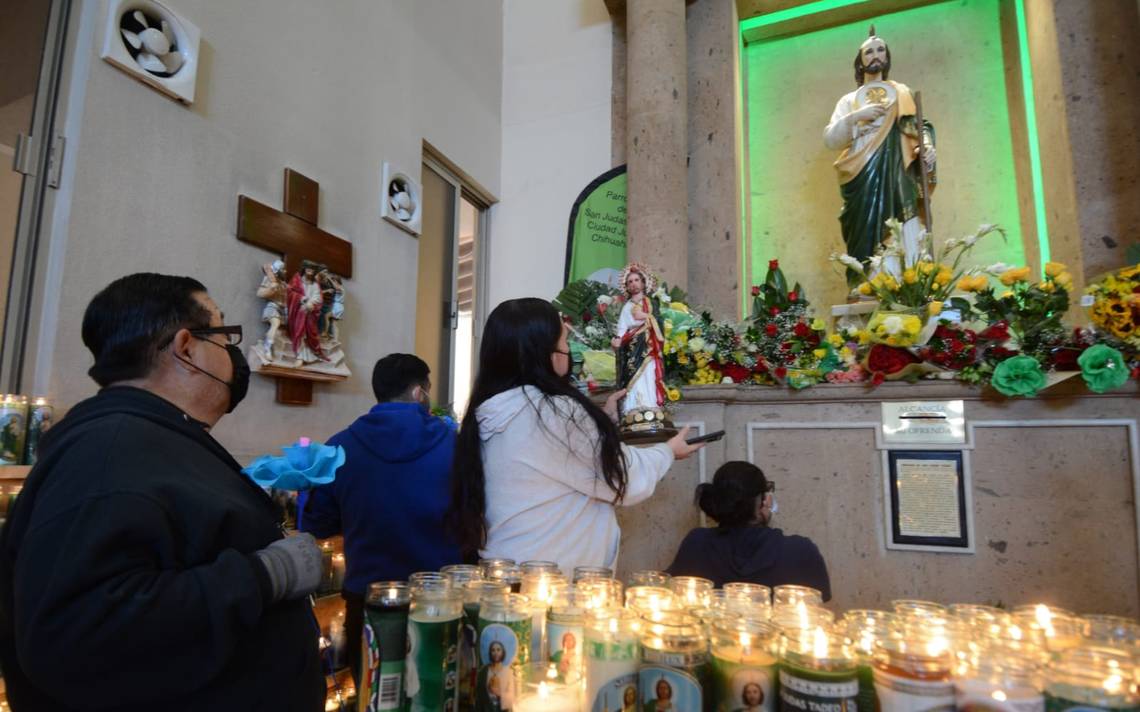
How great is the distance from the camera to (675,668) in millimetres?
845

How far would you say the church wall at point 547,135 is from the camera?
6273mm

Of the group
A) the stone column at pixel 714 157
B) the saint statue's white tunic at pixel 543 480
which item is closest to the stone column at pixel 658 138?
the stone column at pixel 714 157

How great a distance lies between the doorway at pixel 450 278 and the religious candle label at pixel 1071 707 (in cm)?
479

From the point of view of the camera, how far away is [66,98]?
2869mm

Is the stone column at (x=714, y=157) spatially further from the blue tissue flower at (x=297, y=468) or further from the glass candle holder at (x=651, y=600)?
the glass candle holder at (x=651, y=600)


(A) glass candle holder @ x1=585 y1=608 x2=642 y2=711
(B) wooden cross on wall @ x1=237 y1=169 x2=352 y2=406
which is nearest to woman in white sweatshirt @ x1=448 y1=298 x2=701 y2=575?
(A) glass candle holder @ x1=585 y1=608 x2=642 y2=711

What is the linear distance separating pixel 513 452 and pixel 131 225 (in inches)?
96.3

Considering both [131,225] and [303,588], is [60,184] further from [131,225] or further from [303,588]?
[303,588]

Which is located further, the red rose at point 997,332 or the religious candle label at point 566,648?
the red rose at point 997,332

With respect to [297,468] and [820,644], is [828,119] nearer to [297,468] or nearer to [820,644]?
[297,468]

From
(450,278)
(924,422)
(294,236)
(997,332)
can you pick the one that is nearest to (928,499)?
(924,422)

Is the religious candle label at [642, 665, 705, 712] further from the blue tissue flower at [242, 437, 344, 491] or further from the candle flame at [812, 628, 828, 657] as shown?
the blue tissue flower at [242, 437, 344, 491]

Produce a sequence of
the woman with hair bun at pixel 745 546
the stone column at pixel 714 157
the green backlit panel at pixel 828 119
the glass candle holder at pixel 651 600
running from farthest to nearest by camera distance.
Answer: the green backlit panel at pixel 828 119 < the stone column at pixel 714 157 < the woman with hair bun at pixel 745 546 < the glass candle holder at pixel 651 600

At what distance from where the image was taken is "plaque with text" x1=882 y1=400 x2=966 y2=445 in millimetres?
2924
